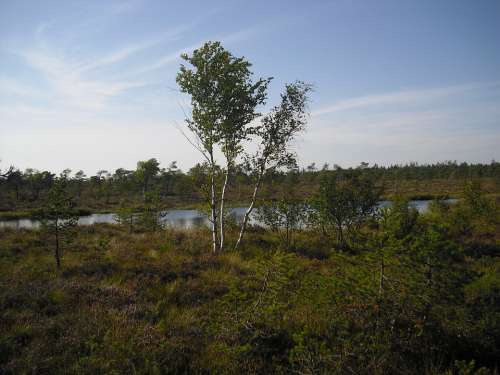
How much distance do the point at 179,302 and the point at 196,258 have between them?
481 centimetres

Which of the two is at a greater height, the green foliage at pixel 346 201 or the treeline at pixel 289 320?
the green foliage at pixel 346 201

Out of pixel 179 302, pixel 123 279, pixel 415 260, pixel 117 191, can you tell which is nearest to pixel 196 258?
pixel 123 279

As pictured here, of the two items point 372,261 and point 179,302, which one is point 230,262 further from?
point 372,261

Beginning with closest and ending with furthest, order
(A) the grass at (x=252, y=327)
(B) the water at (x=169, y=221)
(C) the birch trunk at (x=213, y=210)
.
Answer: (A) the grass at (x=252, y=327) → (C) the birch trunk at (x=213, y=210) → (B) the water at (x=169, y=221)

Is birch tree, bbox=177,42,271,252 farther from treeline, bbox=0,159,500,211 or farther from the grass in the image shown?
treeline, bbox=0,159,500,211

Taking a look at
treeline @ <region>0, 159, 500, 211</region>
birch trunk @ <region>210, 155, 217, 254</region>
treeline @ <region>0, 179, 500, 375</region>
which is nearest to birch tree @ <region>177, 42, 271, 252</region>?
birch trunk @ <region>210, 155, 217, 254</region>

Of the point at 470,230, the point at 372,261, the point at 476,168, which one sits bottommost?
the point at 470,230

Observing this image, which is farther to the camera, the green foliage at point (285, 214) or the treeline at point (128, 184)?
the treeline at point (128, 184)

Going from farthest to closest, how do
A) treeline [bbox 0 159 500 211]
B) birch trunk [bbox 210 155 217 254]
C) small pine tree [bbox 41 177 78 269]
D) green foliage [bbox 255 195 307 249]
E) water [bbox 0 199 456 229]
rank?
treeline [bbox 0 159 500 211], water [bbox 0 199 456 229], green foliage [bbox 255 195 307 249], birch trunk [bbox 210 155 217 254], small pine tree [bbox 41 177 78 269]

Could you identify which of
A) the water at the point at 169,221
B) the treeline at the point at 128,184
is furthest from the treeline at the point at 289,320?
the treeline at the point at 128,184

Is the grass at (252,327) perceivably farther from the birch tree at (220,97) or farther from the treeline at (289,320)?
the birch tree at (220,97)


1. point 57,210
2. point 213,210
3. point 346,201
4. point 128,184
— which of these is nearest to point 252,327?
point 213,210

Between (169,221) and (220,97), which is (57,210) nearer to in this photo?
(220,97)

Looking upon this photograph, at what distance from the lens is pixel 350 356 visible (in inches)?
195
